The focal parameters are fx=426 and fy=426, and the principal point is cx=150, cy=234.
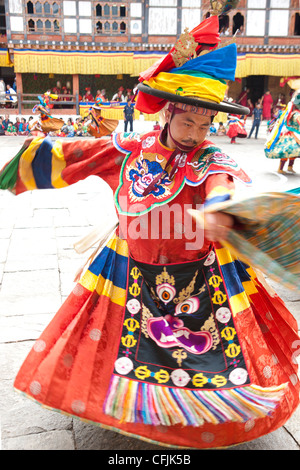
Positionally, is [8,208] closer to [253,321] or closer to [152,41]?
[253,321]

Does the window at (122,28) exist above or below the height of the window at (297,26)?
below

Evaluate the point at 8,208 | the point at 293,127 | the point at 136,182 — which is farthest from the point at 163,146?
the point at 293,127

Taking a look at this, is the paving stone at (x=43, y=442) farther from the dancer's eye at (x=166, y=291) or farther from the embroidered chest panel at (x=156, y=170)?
the embroidered chest panel at (x=156, y=170)

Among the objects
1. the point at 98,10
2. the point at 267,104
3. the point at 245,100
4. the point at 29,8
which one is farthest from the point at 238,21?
the point at 29,8

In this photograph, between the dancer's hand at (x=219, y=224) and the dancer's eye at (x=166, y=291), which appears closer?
the dancer's hand at (x=219, y=224)

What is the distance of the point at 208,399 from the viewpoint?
1.50 m

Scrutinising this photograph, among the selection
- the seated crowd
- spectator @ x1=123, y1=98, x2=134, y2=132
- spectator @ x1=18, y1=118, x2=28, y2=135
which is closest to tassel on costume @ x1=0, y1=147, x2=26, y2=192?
the seated crowd

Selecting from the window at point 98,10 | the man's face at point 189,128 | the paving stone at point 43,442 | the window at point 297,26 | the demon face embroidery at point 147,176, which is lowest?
the paving stone at point 43,442

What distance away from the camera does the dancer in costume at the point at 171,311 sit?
1488 mm

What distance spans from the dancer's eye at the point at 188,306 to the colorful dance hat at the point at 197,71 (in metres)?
0.73

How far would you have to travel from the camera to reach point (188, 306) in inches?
65.7

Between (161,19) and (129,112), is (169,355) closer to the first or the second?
(129,112)

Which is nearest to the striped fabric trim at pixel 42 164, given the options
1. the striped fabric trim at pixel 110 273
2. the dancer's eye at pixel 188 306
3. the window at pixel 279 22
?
the striped fabric trim at pixel 110 273

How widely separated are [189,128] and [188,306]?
682 mm
